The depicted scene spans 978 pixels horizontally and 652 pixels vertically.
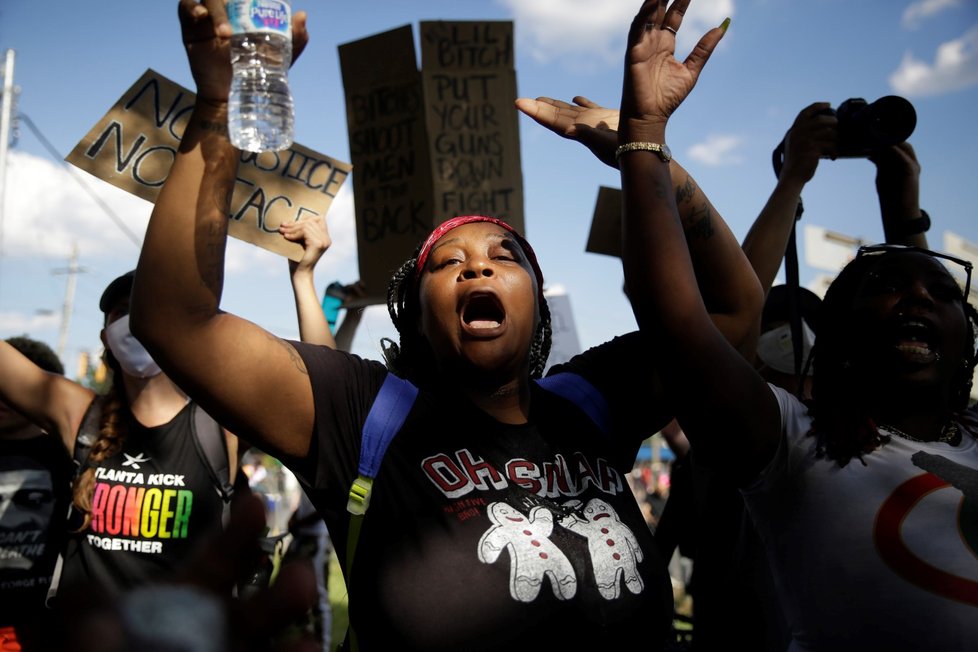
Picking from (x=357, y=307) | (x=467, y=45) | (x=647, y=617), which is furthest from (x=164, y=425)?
(x=467, y=45)

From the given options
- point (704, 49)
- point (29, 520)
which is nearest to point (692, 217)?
point (704, 49)

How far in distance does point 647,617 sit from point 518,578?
0.31 metres

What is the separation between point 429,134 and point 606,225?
44.5 inches

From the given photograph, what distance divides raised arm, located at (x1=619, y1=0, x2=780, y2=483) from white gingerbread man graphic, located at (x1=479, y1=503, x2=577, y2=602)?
1.18 ft

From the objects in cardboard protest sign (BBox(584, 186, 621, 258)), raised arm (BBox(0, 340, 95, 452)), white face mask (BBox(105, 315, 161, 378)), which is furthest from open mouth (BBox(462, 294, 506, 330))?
raised arm (BBox(0, 340, 95, 452))

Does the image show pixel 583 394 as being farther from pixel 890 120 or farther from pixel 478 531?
pixel 890 120

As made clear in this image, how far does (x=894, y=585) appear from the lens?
150cm

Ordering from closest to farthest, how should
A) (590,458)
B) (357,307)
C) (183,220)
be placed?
(183,220), (590,458), (357,307)

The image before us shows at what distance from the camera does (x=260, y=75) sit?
5.47ft

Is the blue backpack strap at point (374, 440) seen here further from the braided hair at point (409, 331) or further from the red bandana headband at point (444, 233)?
the red bandana headband at point (444, 233)

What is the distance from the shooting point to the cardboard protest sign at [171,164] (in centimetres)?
232

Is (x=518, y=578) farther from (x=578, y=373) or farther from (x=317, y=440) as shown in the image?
(x=578, y=373)

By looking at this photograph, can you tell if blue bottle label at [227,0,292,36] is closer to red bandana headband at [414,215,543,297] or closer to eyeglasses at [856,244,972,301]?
red bandana headband at [414,215,543,297]

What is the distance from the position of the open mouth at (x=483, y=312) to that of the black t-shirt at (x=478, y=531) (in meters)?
0.18
